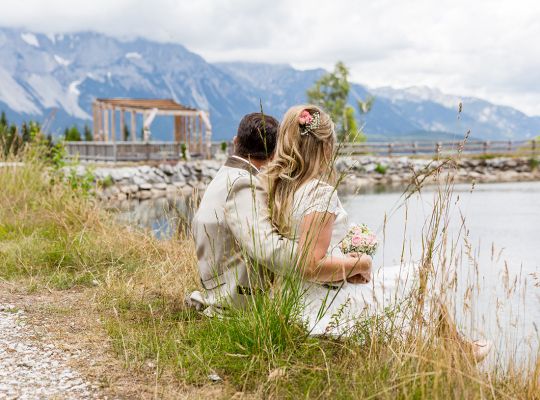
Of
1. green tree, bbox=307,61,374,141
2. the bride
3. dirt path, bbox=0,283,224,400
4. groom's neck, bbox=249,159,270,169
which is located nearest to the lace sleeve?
A: the bride

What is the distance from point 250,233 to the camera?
2869 mm

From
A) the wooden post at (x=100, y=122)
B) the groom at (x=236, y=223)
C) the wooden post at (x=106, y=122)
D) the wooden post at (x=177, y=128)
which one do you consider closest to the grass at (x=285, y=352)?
the groom at (x=236, y=223)

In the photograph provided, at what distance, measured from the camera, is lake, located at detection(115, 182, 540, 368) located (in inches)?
115

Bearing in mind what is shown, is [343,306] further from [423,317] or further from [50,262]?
[50,262]

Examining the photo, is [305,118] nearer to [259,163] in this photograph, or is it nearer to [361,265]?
[259,163]

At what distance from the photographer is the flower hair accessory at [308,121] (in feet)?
8.95

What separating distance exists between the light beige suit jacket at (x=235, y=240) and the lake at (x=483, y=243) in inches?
15.7

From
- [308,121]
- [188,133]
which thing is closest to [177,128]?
[188,133]

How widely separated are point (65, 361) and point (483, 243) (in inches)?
306

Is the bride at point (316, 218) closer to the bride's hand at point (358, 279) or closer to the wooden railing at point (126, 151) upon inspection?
the bride's hand at point (358, 279)

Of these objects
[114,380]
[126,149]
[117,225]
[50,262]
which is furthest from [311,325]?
[126,149]

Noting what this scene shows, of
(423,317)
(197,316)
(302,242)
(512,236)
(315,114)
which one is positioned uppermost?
(315,114)

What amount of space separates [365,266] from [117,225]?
381 cm

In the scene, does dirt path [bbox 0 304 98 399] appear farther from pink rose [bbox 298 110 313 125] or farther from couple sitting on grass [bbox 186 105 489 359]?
pink rose [bbox 298 110 313 125]
